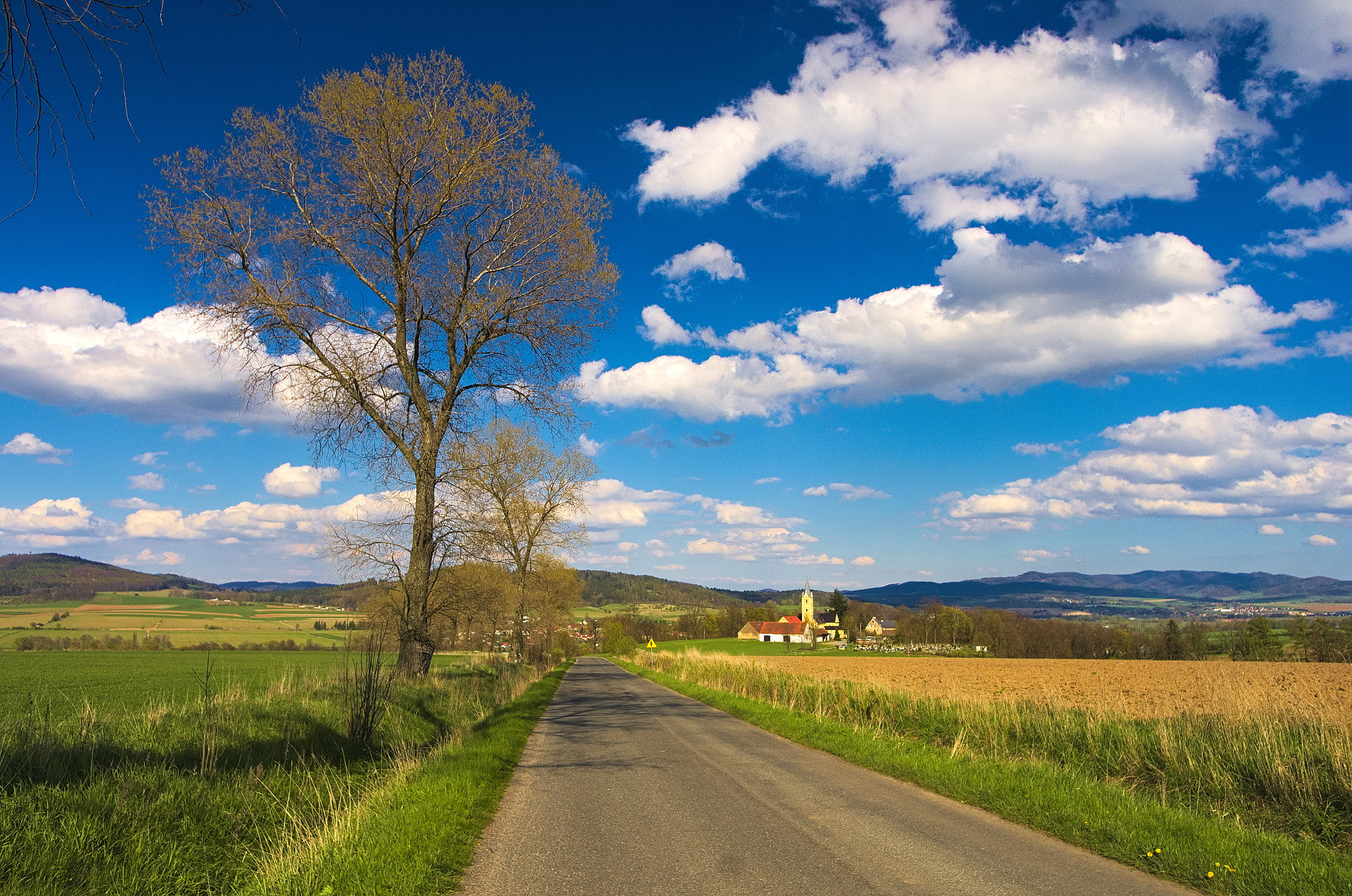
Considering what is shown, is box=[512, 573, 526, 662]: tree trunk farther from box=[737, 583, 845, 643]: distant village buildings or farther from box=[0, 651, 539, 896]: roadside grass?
box=[737, 583, 845, 643]: distant village buildings

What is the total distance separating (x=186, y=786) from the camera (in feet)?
21.9

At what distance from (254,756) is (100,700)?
38.2 feet

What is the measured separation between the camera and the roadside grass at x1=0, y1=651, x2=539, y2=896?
5.04 m

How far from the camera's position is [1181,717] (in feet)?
36.4

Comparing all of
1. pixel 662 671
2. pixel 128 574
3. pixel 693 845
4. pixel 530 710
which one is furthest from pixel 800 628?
pixel 693 845

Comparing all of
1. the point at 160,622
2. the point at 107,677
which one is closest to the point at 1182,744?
the point at 107,677

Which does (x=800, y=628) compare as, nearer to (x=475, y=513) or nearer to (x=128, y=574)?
(x=128, y=574)

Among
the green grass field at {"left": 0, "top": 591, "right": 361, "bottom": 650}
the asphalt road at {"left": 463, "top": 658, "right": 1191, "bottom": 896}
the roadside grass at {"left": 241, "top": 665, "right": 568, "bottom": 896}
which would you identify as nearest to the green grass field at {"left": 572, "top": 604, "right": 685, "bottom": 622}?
the green grass field at {"left": 0, "top": 591, "right": 361, "bottom": 650}

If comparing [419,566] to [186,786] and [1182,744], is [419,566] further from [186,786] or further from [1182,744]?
[1182,744]

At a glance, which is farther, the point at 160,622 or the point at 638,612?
the point at 638,612

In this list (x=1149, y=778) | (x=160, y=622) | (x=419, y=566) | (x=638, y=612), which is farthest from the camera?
(x=638, y=612)

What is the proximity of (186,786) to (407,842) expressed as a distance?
279 centimetres

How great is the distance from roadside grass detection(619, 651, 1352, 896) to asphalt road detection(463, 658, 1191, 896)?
416 millimetres

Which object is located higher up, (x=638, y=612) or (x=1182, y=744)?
(x=1182, y=744)
